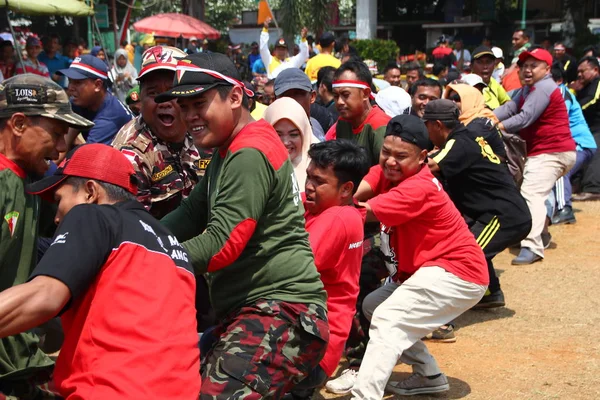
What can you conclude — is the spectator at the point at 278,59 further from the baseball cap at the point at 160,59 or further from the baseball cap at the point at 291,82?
the baseball cap at the point at 160,59

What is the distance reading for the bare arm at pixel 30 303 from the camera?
2363 millimetres

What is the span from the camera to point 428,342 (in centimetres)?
645

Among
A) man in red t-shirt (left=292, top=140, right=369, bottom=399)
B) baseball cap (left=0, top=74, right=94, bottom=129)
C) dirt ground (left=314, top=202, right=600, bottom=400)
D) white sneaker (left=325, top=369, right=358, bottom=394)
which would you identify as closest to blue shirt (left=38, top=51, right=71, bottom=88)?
dirt ground (left=314, top=202, right=600, bottom=400)

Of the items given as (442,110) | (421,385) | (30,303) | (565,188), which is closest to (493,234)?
(442,110)

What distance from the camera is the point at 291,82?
256 inches

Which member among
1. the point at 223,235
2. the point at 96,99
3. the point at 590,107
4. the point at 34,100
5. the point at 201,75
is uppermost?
the point at 201,75

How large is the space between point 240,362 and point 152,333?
27.5 inches

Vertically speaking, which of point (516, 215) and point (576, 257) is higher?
point (516, 215)

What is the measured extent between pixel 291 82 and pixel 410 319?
8.14ft

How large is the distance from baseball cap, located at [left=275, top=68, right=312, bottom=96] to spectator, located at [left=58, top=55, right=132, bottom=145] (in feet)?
4.06

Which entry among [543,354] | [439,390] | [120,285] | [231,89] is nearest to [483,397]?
[439,390]

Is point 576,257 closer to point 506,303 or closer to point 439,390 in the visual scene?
point 506,303

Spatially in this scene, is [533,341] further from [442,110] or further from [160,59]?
[160,59]

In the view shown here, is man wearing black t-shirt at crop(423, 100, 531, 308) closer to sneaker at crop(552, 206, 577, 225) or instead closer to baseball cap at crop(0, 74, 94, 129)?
baseball cap at crop(0, 74, 94, 129)
